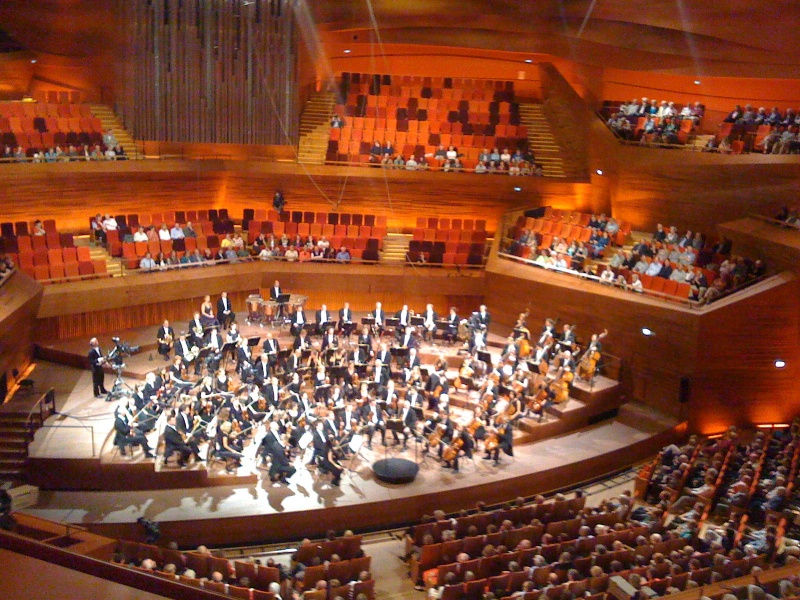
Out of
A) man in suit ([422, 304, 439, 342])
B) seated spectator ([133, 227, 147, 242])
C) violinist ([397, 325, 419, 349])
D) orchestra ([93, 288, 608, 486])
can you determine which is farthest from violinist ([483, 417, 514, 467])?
seated spectator ([133, 227, 147, 242])

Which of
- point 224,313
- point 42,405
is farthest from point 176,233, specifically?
point 42,405

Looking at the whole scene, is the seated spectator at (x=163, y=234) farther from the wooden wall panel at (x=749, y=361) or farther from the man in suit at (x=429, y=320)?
the wooden wall panel at (x=749, y=361)

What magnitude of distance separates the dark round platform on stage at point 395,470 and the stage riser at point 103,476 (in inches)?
82.5

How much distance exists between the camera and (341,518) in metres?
9.84

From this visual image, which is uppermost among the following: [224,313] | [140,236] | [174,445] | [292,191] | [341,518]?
[292,191]

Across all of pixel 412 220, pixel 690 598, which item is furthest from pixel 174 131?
pixel 690 598

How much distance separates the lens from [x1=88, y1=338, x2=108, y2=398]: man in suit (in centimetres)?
1155

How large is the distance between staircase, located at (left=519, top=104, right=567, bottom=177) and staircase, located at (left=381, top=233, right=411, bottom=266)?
3211mm

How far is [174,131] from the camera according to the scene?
1628cm

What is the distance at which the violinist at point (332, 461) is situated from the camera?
399 inches

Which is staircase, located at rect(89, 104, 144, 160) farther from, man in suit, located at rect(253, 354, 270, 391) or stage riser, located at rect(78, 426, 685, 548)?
stage riser, located at rect(78, 426, 685, 548)

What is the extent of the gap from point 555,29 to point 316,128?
5.31 metres

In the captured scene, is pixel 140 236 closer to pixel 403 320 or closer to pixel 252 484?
pixel 403 320

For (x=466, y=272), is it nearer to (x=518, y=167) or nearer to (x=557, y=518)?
(x=518, y=167)
